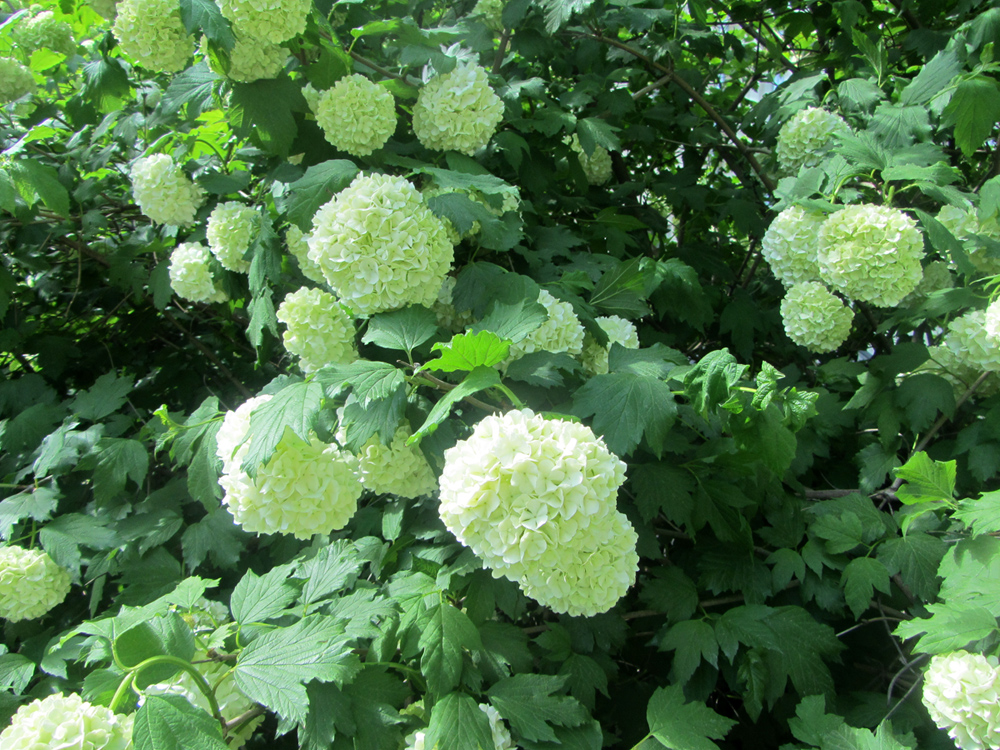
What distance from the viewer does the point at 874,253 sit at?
2361mm

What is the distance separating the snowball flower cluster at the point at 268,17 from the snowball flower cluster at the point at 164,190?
80 cm

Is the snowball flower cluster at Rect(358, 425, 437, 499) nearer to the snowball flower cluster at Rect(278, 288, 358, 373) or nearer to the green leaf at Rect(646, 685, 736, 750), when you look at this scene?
the snowball flower cluster at Rect(278, 288, 358, 373)

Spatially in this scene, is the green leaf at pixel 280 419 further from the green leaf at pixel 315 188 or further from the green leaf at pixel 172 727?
the green leaf at pixel 315 188

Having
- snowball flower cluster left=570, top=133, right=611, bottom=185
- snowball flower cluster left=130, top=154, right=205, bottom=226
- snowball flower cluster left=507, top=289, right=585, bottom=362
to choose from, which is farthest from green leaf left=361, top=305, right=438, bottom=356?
snowball flower cluster left=570, top=133, right=611, bottom=185

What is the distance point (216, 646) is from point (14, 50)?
3512 millimetres

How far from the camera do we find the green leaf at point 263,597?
174 centimetres

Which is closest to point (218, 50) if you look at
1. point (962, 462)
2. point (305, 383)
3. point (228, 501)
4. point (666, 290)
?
point (305, 383)

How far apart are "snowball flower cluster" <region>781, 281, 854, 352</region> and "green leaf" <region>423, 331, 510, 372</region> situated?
5.46 ft

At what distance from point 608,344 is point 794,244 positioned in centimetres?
102

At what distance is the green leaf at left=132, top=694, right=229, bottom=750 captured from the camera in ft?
4.40

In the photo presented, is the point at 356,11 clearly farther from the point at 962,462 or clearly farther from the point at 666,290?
the point at 962,462

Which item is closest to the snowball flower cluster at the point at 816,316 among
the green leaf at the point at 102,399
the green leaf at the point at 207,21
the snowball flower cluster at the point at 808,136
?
the snowball flower cluster at the point at 808,136

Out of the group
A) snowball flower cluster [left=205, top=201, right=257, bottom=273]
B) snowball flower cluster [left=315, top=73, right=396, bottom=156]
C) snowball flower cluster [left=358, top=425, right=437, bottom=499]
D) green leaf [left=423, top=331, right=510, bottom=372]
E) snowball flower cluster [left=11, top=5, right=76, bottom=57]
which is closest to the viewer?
green leaf [left=423, top=331, right=510, bottom=372]

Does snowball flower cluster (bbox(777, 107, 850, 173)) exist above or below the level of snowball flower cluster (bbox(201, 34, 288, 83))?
below
